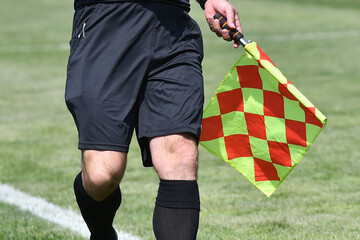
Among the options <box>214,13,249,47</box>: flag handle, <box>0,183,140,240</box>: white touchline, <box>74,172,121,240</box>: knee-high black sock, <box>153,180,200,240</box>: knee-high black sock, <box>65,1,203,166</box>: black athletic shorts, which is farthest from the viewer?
<box>0,183,140,240</box>: white touchline

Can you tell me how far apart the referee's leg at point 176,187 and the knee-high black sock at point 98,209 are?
397 millimetres

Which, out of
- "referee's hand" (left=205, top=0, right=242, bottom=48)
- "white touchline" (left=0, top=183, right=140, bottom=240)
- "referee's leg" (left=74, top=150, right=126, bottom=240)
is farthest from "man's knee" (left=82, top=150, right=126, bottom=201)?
"white touchline" (left=0, top=183, right=140, bottom=240)

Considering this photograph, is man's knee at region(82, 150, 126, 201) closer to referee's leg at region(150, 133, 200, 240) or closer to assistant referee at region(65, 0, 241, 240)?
assistant referee at region(65, 0, 241, 240)

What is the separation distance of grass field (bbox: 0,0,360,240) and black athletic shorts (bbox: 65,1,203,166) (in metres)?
1.40

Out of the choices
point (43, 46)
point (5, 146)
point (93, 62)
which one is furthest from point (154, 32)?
point (43, 46)

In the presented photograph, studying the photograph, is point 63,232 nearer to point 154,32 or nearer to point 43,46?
point 154,32

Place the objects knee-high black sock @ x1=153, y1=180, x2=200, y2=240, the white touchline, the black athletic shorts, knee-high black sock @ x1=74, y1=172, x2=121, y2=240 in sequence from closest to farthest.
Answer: knee-high black sock @ x1=153, y1=180, x2=200, y2=240, the black athletic shorts, knee-high black sock @ x1=74, y1=172, x2=121, y2=240, the white touchline

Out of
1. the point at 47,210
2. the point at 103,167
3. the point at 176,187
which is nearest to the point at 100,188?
the point at 103,167

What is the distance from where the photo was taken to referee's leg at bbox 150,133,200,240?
10.3 ft

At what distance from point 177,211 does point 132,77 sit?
57 cm

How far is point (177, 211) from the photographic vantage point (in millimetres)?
3158

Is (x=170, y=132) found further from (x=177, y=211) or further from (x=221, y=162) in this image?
(x=221, y=162)

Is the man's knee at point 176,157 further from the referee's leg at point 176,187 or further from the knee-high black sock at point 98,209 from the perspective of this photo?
the knee-high black sock at point 98,209

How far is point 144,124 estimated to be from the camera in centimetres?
328
